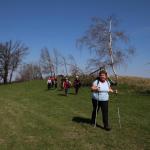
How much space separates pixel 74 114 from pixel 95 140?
570 cm

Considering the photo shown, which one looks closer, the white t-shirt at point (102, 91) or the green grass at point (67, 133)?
the green grass at point (67, 133)

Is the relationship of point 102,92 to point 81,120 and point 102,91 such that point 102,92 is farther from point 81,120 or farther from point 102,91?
point 81,120

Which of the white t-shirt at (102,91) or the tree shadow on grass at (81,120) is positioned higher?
the white t-shirt at (102,91)

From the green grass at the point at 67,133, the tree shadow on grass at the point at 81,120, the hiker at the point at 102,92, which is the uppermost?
the hiker at the point at 102,92

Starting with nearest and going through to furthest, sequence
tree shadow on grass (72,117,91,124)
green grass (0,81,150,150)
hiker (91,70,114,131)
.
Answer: green grass (0,81,150,150) → hiker (91,70,114,131) → tree shadow on grass (72,117,91,124)

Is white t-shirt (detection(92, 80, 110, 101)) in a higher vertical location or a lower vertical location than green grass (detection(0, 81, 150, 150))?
higher

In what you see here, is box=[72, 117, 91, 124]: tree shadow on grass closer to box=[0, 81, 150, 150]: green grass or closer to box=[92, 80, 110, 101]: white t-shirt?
box=[0, 81, 150, 150]: green grass

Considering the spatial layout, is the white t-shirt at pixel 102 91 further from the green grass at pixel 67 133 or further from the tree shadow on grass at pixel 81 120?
the tree shadow on grass at pixel 81 120

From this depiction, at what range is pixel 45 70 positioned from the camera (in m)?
87.9

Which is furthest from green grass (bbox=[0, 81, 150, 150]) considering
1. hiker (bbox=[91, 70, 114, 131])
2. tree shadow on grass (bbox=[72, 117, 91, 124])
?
hiker (bbox=[91, 70, 114, 131])

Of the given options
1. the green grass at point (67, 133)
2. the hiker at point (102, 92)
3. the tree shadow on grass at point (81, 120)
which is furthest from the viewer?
the tree shadow on grass at point (81, 120)

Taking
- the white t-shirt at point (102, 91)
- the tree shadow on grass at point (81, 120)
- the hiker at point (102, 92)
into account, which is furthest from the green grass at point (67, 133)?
the white t-shirt at point (102, 91)

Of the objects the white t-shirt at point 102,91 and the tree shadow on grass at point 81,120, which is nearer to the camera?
the white t-shirt at point 102,91

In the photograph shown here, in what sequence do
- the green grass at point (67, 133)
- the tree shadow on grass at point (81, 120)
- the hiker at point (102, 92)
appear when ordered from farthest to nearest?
the tree shadow on grass at point (81, 120) < the hiker at point (102, 92) < the green grass at point (67, 133)
